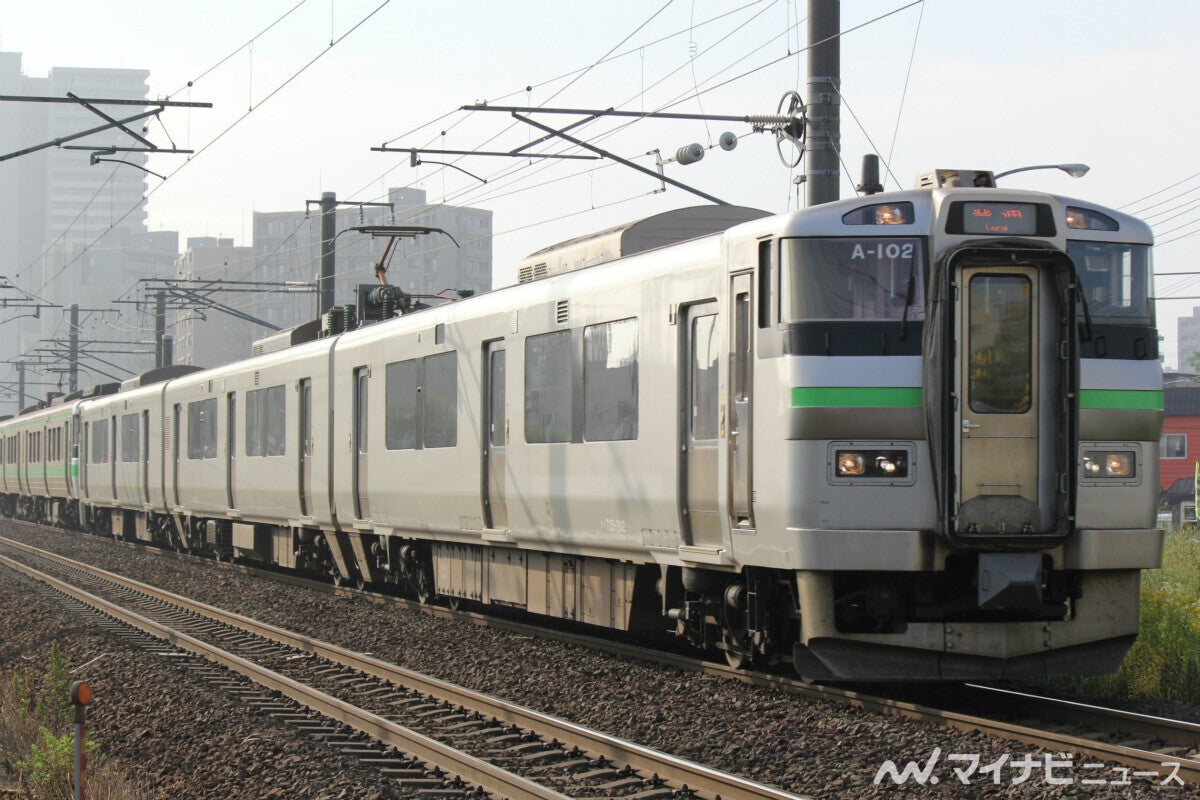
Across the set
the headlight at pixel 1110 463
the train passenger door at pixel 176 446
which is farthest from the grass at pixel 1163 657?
the train passenger door at pixel 176 446

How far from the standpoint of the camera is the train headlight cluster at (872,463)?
8.73 metres

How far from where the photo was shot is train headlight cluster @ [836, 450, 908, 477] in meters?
8.73

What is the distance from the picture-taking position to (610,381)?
37.1 feet

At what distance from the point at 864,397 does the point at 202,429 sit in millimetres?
16709

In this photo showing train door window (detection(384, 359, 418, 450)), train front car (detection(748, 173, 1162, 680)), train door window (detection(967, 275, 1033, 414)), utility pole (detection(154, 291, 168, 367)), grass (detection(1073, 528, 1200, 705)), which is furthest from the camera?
utility pole (detection(154, 291, 168, 367))

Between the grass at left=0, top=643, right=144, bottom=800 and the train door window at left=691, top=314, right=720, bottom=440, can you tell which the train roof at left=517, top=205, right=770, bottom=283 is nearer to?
the train door window at left=691, top=314, right=720, bottom=440

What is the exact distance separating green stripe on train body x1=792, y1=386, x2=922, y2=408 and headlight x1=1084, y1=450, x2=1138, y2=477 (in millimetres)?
1094

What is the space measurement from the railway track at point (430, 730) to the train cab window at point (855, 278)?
2.72 m

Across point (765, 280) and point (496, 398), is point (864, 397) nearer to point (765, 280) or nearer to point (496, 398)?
point (765, 280)

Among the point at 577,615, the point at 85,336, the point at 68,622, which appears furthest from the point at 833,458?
the point at 85,336

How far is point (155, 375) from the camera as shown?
29.2 metres

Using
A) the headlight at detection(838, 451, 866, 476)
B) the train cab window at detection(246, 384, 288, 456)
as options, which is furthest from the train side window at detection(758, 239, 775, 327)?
the train cab window at detection(246, 384, 288, 456)

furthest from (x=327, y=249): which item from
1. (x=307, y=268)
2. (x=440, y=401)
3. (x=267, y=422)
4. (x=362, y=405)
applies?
(x=307, y=268)

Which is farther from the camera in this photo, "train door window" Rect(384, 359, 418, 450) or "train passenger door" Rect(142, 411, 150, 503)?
"train passenger door" Rect(142, 411, 150, 503)
